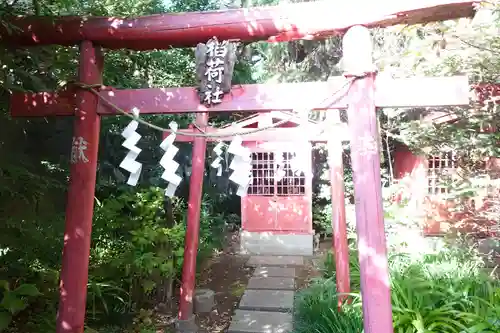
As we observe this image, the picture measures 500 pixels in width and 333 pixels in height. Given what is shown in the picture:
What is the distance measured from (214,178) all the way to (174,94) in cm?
807

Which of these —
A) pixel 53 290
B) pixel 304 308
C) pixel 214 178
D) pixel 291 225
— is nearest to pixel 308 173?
pixel 291 225

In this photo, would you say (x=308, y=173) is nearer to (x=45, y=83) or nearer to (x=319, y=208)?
(x=319, y=208)

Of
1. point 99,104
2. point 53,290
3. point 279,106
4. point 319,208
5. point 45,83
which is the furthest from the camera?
point 319,208

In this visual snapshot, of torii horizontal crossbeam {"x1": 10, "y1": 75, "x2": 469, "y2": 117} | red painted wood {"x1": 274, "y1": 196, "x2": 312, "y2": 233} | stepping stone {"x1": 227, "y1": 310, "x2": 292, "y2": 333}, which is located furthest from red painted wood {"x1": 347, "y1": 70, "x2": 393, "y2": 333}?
red painted wood {"x1": 274, "y1": 196, "x2": 312, "y2": 233}

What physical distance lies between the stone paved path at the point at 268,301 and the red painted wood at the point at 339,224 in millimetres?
951

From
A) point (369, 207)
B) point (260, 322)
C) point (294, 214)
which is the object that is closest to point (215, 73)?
point (369, 207)

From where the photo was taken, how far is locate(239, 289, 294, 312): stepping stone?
18.9 feet

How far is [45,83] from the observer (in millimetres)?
3932

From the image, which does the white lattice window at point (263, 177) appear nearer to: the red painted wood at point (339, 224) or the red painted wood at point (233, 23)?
the red painted wood at point (339, 224)

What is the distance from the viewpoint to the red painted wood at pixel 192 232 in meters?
5.49

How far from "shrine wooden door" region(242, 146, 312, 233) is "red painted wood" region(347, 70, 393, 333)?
23.3ft

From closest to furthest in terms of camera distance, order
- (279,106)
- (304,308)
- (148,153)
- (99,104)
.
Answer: (279,106) → (99,104) → (304,308) → (148,153)

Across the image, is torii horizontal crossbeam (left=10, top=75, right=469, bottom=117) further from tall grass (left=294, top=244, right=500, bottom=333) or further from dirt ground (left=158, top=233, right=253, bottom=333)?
dirt ground (left=158, top=233, right=253, bottom=333)

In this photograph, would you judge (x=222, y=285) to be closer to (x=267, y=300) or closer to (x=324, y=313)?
(x=267, y=300)
